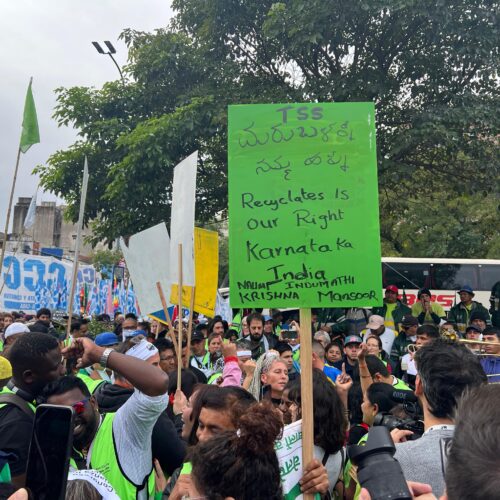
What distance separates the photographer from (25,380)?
3.14 metres

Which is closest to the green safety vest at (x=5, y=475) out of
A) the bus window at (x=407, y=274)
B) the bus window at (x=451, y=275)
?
the bus window at (x=407, y=274)

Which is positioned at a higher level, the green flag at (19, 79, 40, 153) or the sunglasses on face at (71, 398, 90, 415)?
the green flag at (19, 79, 40, 153)

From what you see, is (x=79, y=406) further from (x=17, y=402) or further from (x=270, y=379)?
(x=270, y=379)

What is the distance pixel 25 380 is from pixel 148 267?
10.7ft

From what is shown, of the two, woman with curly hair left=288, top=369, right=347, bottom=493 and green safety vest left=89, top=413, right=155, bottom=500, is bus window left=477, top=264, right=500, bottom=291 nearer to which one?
woman with curly hair left=288, top=369, right=347, bottom=493

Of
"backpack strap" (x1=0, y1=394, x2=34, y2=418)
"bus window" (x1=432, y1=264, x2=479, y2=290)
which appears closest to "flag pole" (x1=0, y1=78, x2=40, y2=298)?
"backpack strap" (x1=0, y1=394, x2=34, y2=418)

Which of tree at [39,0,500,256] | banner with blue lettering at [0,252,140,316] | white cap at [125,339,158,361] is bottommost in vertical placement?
white cap at [125,339,158,361]

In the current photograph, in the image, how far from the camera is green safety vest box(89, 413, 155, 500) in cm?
293

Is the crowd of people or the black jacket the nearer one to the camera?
the crowd of people

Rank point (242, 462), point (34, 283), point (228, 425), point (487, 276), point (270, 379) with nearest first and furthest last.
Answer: point (242, 462) → point (228, 425) → point (270, 379) → point (34, 283) → point (487, 276)

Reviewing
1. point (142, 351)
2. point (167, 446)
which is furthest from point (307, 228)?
point (167, 446)

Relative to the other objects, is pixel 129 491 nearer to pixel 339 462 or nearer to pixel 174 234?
pixel 339 462

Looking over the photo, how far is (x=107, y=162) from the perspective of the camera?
1440 centimetres

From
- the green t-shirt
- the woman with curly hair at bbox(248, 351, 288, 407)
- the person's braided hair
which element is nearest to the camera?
the person's braided hair
